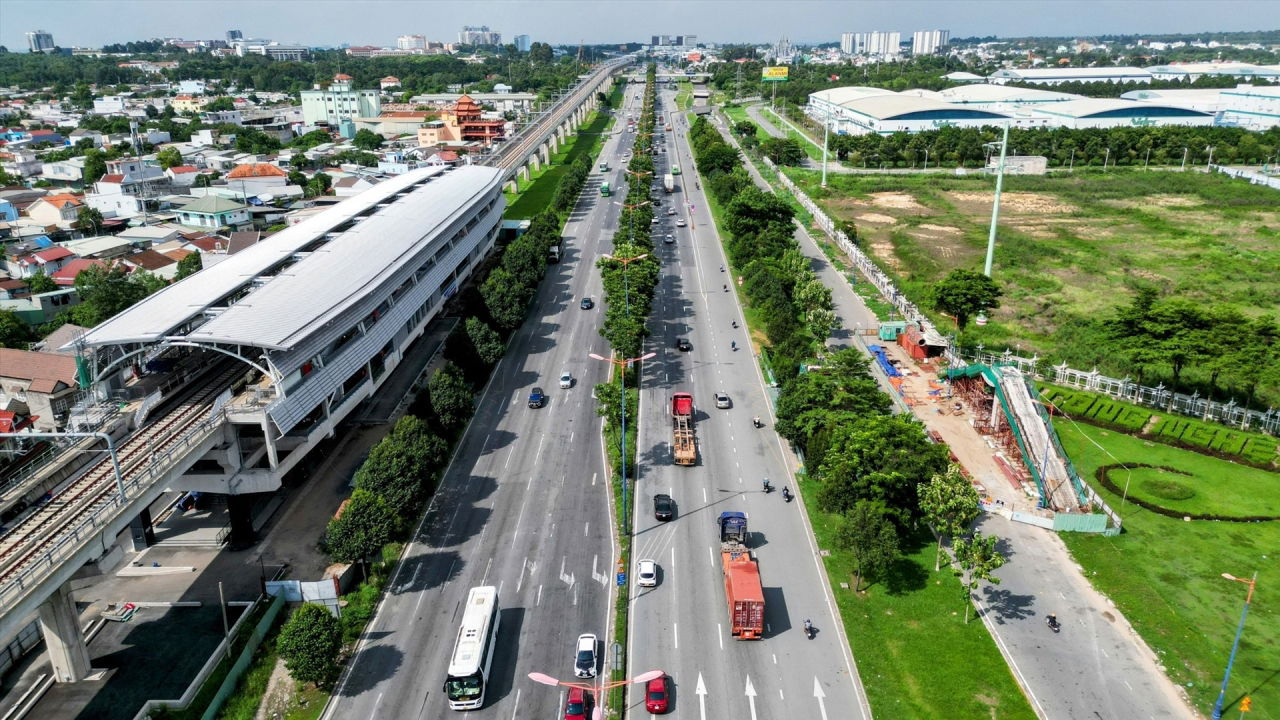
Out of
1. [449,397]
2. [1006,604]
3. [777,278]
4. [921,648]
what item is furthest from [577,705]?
[777,278]

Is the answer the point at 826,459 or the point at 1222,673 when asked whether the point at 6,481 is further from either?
the point at 1222,673

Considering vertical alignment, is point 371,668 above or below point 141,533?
below

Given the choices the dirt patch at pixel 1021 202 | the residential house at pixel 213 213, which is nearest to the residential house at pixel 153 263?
the residential house at pixel 213 213

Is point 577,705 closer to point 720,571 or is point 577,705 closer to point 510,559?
→ point 510,559

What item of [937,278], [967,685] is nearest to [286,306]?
[967,685]

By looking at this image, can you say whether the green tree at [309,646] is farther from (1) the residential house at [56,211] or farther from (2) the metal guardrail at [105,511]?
(1) the residential house at [56,211]

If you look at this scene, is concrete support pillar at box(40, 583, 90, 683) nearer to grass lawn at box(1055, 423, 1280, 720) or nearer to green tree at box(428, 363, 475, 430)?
green tree at box(428, 363, 475, 430)
